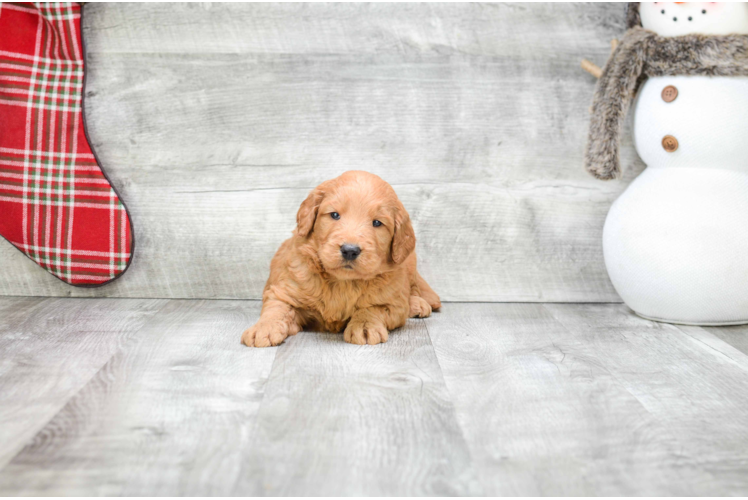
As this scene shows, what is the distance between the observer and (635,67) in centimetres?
214

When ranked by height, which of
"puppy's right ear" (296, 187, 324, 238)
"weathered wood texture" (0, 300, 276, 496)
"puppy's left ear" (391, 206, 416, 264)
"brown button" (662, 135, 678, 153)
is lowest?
"weathered wood texture" (0, 300, 276, 496)

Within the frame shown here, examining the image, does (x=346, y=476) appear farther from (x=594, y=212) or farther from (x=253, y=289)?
(x=594, y=212)

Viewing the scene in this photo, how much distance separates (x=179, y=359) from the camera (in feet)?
5.63

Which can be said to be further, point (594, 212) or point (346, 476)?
point (594, 212)

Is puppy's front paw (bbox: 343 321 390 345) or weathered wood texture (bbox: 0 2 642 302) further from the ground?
weathered wood texture (bbox: 0 2 642 302)

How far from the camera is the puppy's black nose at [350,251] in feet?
5.77

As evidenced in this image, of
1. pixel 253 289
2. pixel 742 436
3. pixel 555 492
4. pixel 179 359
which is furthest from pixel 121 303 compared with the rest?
pixel 742 436

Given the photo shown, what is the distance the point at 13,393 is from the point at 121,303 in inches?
37.2

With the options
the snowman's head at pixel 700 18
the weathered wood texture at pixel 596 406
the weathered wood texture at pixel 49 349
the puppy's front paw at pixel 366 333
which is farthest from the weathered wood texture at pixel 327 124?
the puppy's front paw at pixel 366 333

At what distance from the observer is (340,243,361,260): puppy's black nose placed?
1758 mm

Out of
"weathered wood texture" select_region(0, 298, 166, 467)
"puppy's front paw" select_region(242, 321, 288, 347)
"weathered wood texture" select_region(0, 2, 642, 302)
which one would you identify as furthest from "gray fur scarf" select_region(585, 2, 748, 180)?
"weathered wood texture" select_region(0, 298, 166, 467)

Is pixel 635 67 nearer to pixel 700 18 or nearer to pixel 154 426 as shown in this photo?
pixel 700 18

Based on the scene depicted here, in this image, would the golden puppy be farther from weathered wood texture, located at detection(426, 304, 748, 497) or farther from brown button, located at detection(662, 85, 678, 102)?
brown button, located at detection(662, 85, 678, 102)

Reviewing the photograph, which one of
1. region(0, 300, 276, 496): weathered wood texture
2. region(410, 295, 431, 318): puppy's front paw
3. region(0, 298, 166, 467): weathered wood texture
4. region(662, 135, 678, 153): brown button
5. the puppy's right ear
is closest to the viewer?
region(0, 300, 276, 496): weathered wood texture
